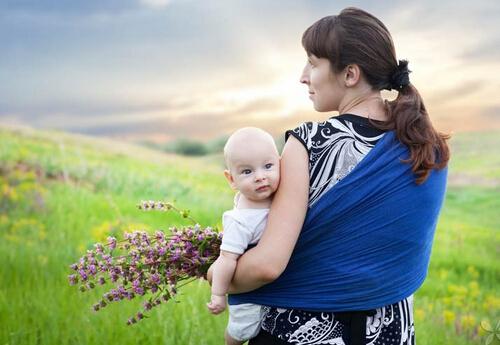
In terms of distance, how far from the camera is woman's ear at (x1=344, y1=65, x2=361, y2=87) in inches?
86.0

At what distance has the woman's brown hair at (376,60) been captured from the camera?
217 centimetres

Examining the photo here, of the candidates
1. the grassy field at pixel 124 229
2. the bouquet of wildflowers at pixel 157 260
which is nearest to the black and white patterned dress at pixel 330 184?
the bouquet of wildflowers at pixel 157 260

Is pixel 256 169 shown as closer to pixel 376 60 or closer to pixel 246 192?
pixel 246 192

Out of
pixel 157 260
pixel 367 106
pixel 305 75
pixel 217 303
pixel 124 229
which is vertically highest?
pixel 305 75

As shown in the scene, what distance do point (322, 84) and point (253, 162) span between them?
336 mm

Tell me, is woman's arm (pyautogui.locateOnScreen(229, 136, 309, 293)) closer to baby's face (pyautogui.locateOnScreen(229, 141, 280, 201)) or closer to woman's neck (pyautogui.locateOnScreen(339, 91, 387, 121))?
baby's face (pyautogui.locateOnScreen(229, 141, 280, 201))

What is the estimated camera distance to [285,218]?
2066 mm

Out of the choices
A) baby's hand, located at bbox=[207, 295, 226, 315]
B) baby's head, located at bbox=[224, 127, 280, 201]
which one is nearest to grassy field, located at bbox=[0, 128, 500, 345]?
baby's hand, located at bbox=[207, 295, 226, 315]

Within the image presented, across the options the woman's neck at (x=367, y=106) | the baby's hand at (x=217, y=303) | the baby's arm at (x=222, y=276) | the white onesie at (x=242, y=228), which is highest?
the woman's neck at (x=367, y=106)

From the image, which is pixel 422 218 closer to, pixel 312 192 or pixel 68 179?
pixel 312 192

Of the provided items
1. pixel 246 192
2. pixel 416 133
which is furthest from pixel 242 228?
pixel 416 133

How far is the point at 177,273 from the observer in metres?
2.50

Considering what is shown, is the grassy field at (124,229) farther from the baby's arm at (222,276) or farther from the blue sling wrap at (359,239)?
the blue sling wrap at (359,239)

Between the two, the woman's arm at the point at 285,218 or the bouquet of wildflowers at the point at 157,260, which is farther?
the bouquet of wildflowers at the point at 157,260
